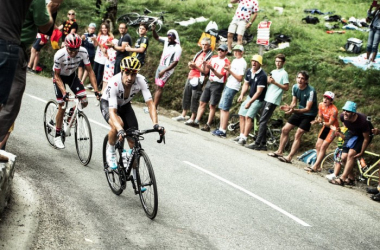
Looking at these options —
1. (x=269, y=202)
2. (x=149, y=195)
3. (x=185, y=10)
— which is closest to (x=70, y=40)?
(x=149, y=195)

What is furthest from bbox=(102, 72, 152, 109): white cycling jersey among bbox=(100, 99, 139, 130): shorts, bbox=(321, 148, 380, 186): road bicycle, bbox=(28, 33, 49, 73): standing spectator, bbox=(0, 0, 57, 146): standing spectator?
bbox=(28, 33, 49, 73): standing spectator

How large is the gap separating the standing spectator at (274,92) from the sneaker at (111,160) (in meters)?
6.09

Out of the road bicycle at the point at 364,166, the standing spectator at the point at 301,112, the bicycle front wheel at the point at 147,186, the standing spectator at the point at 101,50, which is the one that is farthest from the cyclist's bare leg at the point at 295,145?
the standing spectator at the point at 101,50

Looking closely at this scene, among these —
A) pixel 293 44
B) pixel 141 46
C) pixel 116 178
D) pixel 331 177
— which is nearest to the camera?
pixel 116 178

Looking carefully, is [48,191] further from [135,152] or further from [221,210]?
[221,210]

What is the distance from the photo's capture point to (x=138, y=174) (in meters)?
Answer: 8.10

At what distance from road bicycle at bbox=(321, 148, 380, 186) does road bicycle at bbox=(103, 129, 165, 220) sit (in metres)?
5.96

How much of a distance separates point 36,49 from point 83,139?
10393mm

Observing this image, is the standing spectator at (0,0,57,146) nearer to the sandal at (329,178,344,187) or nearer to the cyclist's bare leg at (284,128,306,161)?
the sandal at (329,178,344,187)

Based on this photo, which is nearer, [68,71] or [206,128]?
[68,71]

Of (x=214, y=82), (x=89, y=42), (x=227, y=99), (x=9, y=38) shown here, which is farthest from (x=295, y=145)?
(x=9, y=38)

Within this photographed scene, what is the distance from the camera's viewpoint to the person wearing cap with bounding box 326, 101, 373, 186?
11797 millimetres

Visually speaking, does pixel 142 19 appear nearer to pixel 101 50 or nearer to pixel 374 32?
pixel 101 50

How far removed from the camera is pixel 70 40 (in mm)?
10148
